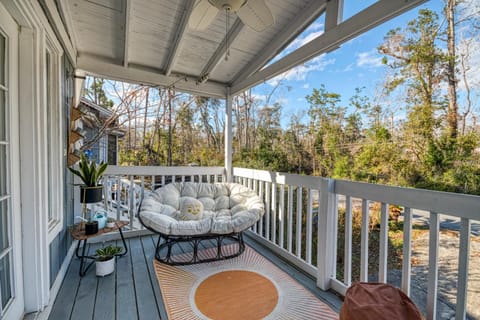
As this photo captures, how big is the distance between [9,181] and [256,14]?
2096 millimetres

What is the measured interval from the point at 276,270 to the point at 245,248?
2.06 feet

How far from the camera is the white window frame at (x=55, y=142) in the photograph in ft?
6.61

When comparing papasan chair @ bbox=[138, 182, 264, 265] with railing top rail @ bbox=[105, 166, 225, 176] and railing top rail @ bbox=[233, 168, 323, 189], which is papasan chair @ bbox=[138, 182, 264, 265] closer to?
railing top rail @ bbox=[233, 168, 323, 189]

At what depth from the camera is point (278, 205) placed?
300cm

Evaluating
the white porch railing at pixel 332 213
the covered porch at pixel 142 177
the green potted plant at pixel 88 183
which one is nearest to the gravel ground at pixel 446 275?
the covered porch at pixel 142 177

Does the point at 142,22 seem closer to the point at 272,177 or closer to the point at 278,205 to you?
the point at 272,177

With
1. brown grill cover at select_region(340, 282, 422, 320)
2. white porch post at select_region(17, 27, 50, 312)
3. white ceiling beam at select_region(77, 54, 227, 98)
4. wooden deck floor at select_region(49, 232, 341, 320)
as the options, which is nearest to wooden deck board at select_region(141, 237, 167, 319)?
wooden deck floor at select_region(49, 232, 341, 320)

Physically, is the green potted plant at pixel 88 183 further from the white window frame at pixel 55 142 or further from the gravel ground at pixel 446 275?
the gravel ground at pixel 446 275

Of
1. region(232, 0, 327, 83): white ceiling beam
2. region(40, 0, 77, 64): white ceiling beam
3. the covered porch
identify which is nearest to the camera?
the covered porch

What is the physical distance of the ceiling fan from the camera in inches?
63.6

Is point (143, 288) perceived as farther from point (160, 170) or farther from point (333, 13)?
point (333, 13)

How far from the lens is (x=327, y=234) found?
2062mm

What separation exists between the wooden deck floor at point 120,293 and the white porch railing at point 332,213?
0.96 ft

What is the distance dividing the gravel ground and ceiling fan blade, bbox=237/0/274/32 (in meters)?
2.00
